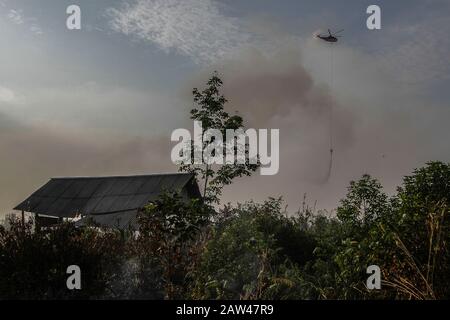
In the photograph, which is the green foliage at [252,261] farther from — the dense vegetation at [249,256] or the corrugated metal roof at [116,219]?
the corrugated metal roof at [116,219]

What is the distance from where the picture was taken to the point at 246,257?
9.45 m

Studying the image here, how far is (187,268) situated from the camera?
9062mm

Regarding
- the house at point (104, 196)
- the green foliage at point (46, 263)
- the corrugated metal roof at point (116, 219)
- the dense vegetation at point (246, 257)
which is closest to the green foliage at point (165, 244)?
the dense vegetation at point (246, 257)

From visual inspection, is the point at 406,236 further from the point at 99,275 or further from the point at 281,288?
the point at 99,275

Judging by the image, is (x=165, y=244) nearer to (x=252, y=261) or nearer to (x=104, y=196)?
(x=252, y=261)

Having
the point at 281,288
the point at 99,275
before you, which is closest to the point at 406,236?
the point at 281,288

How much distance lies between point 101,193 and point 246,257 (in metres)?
18.7

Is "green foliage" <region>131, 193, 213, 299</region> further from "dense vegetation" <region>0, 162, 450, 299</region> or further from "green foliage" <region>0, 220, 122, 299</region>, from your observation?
"green foliage" <region>0, 220, 122, 299</region>

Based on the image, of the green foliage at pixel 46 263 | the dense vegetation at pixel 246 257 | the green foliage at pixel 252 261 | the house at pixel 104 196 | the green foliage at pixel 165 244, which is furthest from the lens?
the house at pixel 104 196

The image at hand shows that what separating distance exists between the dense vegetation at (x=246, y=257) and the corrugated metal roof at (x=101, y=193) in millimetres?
11950

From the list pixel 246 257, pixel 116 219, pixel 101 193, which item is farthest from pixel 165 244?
pixel 101 193

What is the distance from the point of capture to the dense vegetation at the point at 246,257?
7418 millimetres

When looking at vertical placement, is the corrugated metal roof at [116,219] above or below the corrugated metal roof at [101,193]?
below

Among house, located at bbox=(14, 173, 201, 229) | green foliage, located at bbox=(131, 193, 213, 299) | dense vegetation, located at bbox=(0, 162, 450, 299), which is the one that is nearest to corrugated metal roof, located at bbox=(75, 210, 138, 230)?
house, located at bbox=(14, 173, 201, 229)
